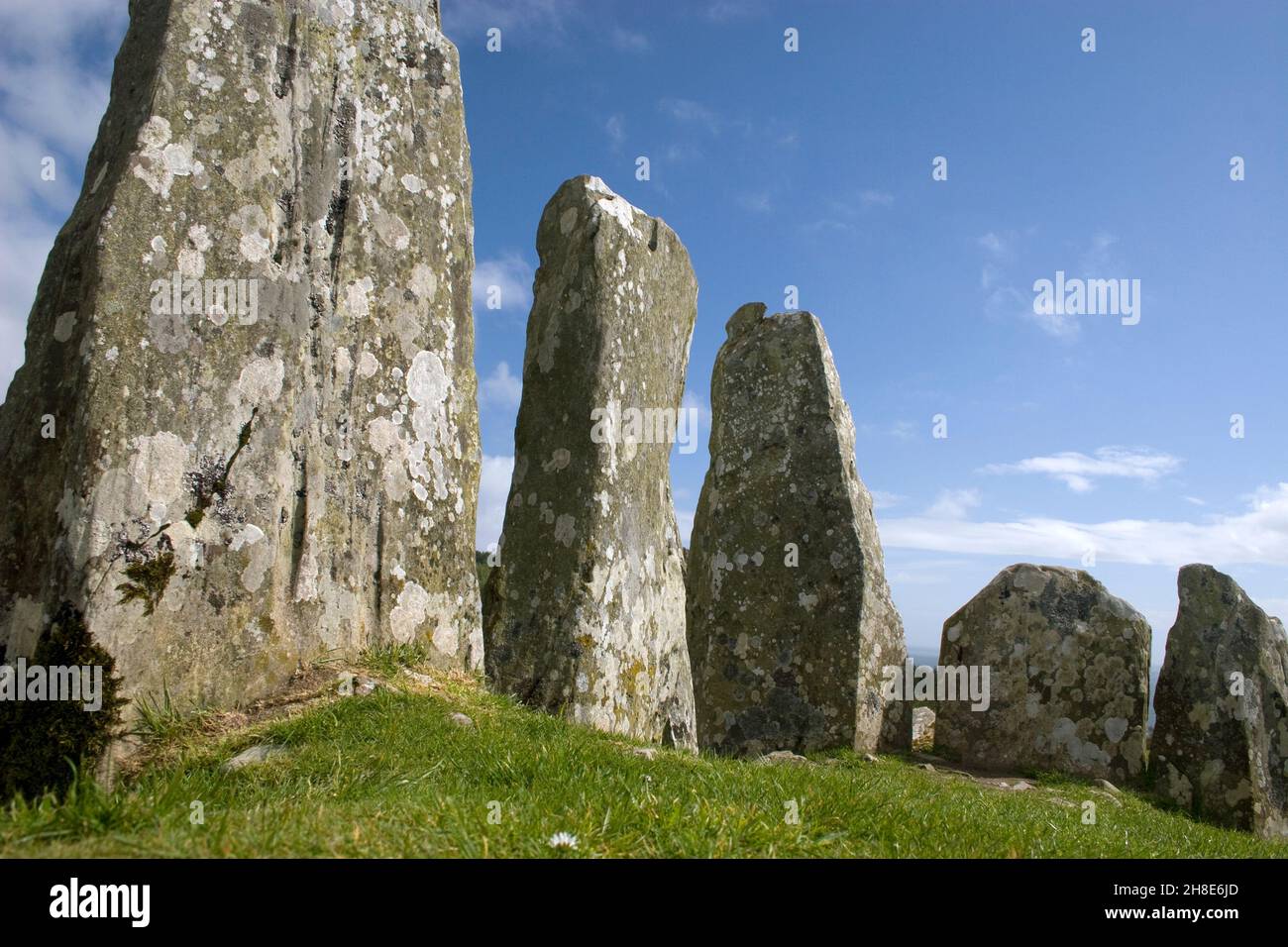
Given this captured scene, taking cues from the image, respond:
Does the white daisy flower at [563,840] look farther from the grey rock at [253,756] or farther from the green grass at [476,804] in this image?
the grey rock at [253,756]

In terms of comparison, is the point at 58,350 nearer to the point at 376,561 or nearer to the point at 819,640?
the point at 376,561

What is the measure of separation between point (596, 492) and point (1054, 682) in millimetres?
7667

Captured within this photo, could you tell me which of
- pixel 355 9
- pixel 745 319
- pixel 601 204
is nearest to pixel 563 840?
pixel 355 9

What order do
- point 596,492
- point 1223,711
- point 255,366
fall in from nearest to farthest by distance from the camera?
point 255,366 → point 596,492 → point 1223,711

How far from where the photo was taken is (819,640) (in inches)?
518

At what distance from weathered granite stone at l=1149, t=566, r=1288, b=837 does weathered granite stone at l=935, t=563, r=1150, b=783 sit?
37 centimetres

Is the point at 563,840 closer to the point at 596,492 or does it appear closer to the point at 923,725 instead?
the point at 596,492

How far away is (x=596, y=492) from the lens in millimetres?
8602

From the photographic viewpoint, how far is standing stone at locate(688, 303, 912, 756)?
1302 cm

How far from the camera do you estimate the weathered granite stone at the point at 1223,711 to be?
11984 mm

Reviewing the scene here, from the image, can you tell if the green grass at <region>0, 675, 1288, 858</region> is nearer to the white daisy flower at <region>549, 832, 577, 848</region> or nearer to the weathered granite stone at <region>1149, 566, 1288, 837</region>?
the white daisy flower at <region>549, 832, 577, 848</region>

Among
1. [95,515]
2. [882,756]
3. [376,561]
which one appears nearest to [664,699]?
[376,561]

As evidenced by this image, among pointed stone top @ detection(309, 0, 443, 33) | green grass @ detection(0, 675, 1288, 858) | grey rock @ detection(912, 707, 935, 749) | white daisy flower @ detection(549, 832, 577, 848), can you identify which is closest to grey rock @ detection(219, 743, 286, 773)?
green grass @ detection(0, 675, 1288, 858)
